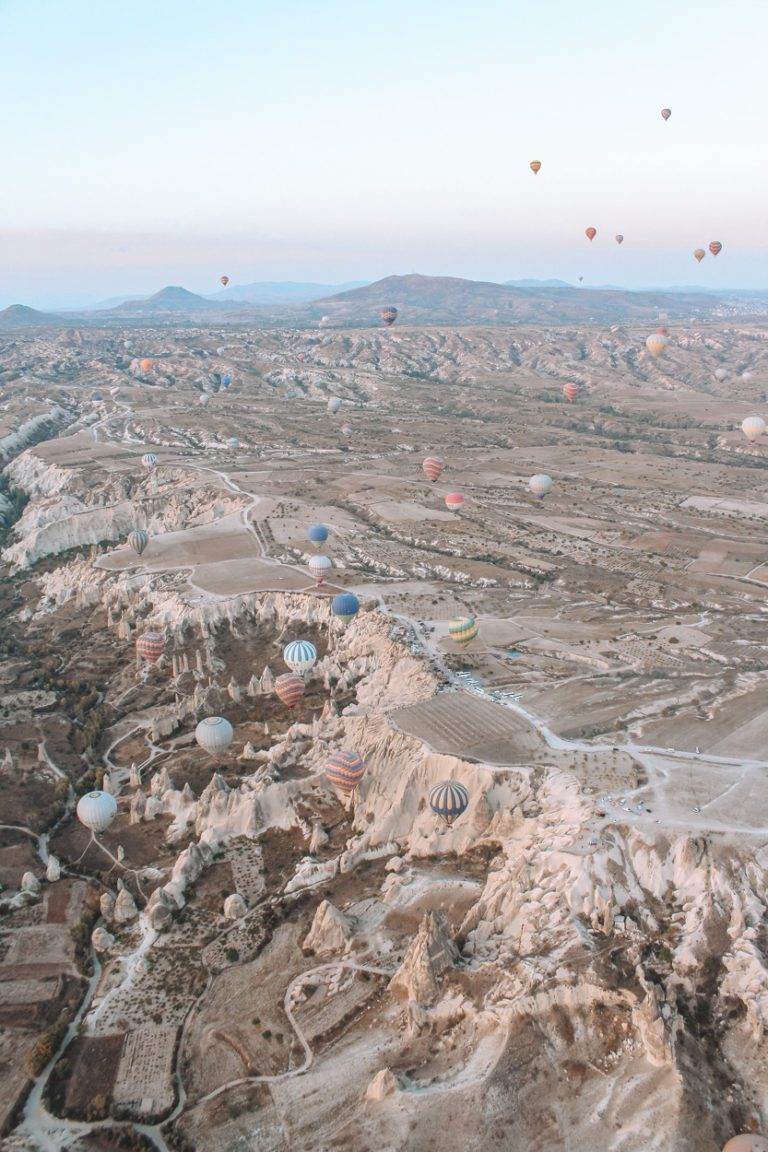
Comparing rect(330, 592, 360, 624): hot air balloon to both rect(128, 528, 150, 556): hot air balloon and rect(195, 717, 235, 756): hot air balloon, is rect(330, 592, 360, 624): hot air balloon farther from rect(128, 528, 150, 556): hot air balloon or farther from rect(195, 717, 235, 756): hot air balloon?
rect(128, 528, 150, 556): hot air balloon

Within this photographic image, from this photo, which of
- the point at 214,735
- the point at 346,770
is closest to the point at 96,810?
the point at 214,735

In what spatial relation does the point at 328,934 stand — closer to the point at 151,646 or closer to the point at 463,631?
the point at 463,631

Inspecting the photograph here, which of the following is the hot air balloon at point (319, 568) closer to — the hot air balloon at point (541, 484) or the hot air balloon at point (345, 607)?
the hot air balloon at point (345, 607)

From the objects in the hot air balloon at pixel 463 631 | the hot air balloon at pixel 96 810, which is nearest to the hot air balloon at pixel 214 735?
the hot air balloon at pixel 96 810

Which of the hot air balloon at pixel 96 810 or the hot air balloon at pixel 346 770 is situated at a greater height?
the hot air balloon at pixel 346 770

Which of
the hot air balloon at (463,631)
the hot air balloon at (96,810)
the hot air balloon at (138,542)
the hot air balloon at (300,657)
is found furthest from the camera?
the hot air balloon at (138,542)

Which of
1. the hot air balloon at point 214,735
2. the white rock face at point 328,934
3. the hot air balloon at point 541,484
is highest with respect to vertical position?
the hot air balloon at point 541,484

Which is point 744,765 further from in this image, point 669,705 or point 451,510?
point 451,510
